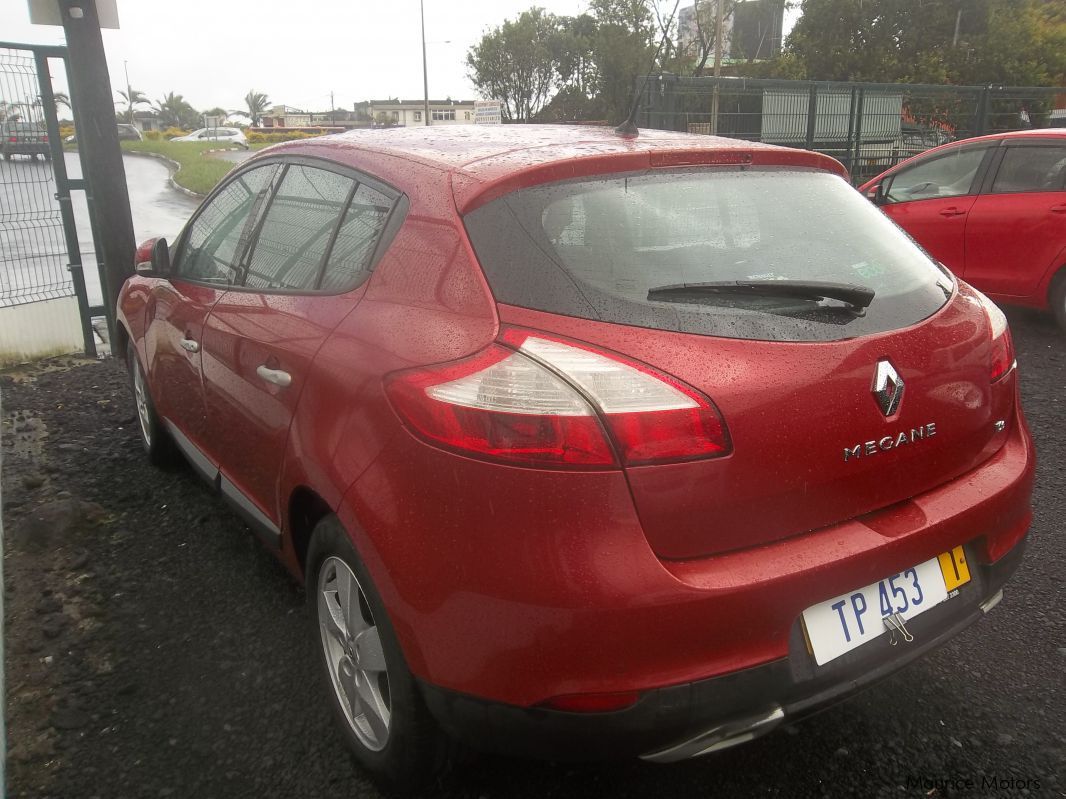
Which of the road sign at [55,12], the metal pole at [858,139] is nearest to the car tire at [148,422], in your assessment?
the road sign at [55,12]

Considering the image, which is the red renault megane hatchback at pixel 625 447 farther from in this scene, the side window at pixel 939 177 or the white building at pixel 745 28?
the white building at pixel 745 28

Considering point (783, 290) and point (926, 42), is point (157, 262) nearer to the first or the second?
point (783, 290)

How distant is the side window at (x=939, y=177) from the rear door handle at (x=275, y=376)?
653 cm

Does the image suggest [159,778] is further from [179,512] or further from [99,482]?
[99,482]

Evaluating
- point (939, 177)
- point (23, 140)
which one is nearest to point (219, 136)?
point (23, 140)

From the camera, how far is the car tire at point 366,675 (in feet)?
6.33

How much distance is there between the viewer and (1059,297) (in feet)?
21.6

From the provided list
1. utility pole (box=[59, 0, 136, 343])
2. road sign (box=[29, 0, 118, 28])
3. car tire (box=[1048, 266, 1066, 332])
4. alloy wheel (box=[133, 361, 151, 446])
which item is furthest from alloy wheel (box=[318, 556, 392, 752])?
car tire (box=[1048, 266, 1066, 332])

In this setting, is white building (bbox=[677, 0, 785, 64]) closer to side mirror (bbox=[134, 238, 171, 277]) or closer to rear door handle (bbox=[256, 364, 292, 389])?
side mirror (bbox=[134, 238, 171, 277])

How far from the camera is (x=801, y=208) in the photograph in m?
2.26

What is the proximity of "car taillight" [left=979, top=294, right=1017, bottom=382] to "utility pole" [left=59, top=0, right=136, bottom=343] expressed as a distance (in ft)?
18.5

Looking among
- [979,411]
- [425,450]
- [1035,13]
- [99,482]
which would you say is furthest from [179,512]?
[1035,13]

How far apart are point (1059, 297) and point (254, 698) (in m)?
6.39

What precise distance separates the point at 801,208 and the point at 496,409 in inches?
42.1
